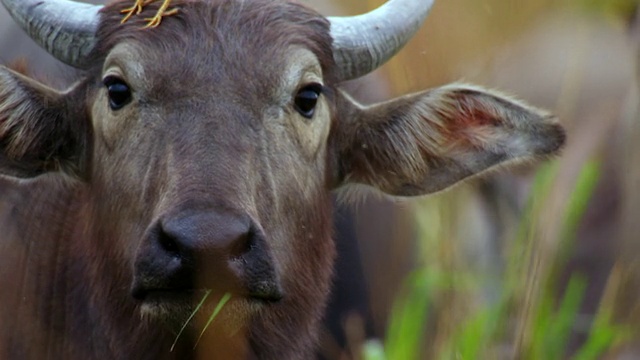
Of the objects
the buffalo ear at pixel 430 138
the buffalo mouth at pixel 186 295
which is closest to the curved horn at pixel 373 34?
the buffalo ear at pixel 430 138

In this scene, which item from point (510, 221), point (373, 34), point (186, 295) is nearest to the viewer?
point (186, 295)

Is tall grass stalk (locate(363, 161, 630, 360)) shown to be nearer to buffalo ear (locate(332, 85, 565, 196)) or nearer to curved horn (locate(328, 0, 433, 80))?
buffalo ear (locate(332, 85, 565, 196))

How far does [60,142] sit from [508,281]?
8.29 ft

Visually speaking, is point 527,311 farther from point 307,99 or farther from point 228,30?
point 228,30

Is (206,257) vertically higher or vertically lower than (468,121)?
higher

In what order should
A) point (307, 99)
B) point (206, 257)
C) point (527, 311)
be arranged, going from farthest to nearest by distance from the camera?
point (307, 99) < point (206, 257) < point (527, 311)

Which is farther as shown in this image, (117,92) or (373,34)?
(373,34)

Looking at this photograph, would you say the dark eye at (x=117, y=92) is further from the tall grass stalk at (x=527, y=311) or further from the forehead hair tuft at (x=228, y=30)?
the tall grass stalk at (x=527, y=311)

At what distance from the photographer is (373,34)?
660cm

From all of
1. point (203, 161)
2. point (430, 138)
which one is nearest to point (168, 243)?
point (203, 161)

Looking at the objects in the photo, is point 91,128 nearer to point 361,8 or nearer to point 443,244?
point 443,244

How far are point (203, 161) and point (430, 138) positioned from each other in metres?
1.76

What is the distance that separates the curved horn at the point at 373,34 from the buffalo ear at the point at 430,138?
18cm

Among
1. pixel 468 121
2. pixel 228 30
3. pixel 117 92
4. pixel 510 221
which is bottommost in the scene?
pixel 510 221
